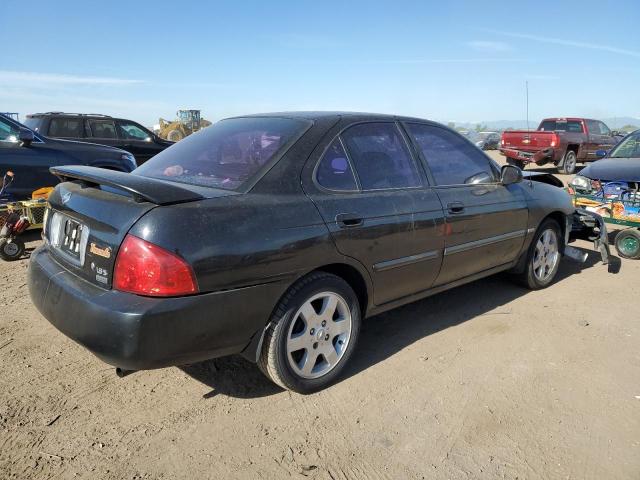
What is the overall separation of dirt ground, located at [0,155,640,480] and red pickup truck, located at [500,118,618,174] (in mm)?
13303

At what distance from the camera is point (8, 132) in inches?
264

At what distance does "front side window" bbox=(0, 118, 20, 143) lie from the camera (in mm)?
6656

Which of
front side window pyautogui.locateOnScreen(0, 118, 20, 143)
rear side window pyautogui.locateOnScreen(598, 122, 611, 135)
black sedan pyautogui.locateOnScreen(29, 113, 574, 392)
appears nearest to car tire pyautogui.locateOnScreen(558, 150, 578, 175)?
rear side window pyautogui.locateOnScreen(598, 122, 611, 135)

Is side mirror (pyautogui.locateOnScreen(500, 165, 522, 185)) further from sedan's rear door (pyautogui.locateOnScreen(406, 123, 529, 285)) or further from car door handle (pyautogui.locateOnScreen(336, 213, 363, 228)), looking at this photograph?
car door handle (pyautogui.locateOnScreen(336, 213, 363, 228))

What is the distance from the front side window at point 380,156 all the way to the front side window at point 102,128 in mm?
9076

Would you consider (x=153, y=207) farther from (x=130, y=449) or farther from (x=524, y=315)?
(x=524, y=315)

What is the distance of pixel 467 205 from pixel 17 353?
10.9ft

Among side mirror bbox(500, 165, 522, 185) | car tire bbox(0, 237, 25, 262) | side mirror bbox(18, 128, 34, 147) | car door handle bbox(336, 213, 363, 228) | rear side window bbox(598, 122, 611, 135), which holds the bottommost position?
car tire bbox(0, 237, 25, 262)

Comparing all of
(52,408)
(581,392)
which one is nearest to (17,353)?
(52,408)

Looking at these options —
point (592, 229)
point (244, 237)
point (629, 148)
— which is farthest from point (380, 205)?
point (629, 148)

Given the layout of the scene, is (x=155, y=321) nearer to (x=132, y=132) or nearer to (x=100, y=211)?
(x=100, y=211)

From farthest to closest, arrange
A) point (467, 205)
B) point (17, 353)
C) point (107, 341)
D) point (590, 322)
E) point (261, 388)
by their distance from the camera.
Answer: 1. point (590, 322)
2. point (467, 205)
3. point (17, 353)
4. point (261, 388)
5. point (107, 341)

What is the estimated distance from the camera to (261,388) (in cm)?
297

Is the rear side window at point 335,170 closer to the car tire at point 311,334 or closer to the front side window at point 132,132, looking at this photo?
the car tire at point 311,334
